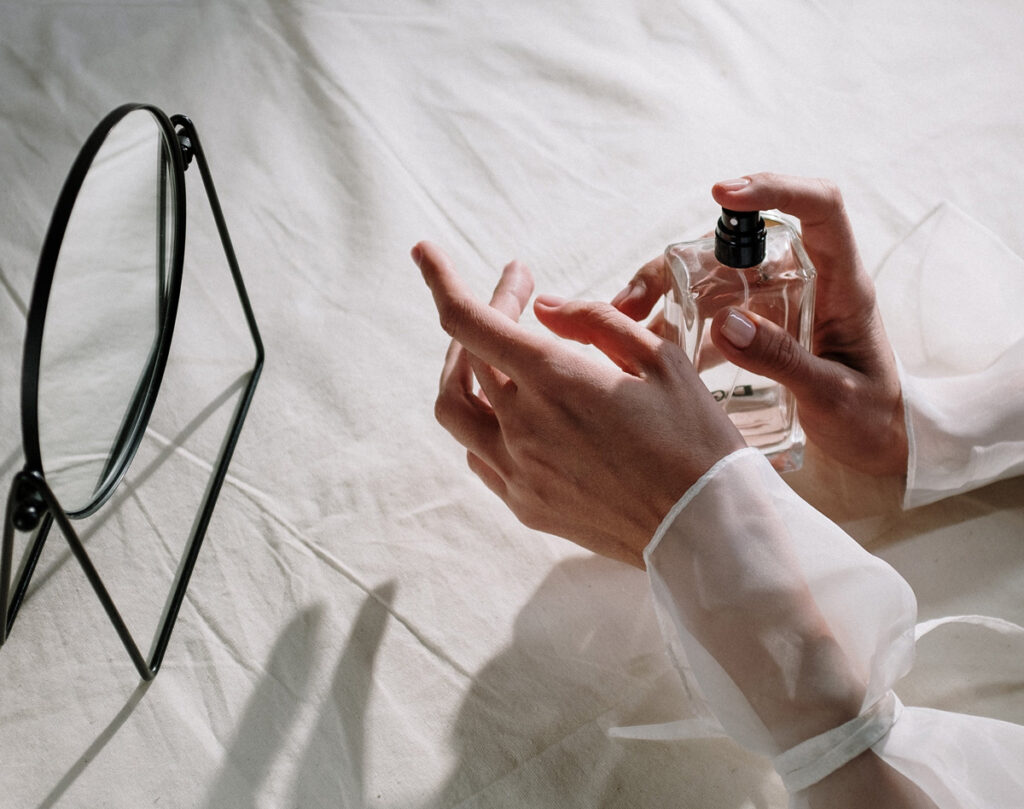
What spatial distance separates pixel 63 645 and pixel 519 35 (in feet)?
2.21

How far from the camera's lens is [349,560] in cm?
57

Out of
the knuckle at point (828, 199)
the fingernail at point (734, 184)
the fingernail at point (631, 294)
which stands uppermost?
the fingernail at point (734, 184)

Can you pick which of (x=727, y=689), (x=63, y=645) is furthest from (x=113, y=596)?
(x=727, y=689)

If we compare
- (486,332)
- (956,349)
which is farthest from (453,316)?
(956,349)

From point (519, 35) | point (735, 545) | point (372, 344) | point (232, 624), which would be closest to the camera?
point (735, 545)

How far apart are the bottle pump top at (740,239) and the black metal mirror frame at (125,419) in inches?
12.0

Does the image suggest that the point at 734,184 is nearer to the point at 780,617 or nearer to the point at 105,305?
the point at 780,617

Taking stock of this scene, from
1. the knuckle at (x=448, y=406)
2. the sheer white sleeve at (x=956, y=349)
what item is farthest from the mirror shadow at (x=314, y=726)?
the sheer white sleeve at (x=956, y=349)

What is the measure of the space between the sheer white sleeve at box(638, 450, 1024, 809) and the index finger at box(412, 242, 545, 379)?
0.11 m

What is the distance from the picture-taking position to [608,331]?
487 mm

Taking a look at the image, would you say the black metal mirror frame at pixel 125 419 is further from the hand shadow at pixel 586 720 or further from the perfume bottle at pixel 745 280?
the perfume bottle at pixel 745 280

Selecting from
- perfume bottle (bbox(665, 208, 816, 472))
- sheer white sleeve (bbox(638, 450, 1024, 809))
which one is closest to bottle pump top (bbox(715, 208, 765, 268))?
perfume bottle (bbox(665, 208, 816, 472))

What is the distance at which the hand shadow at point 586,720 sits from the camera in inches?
18.9

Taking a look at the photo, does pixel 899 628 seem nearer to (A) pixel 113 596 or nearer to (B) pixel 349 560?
(B) pixel 349 560
